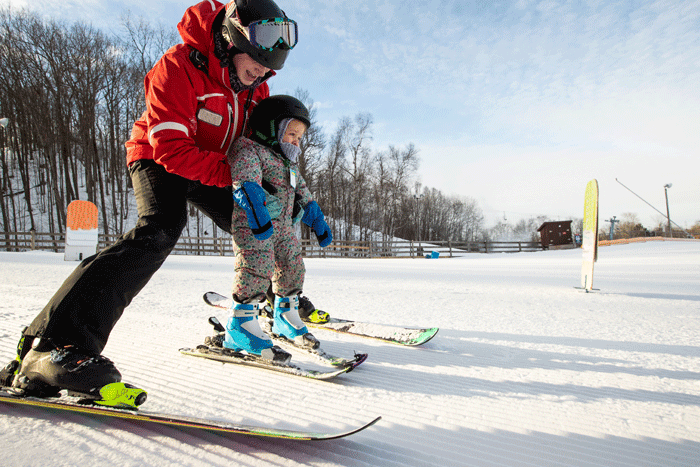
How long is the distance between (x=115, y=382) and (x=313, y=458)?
664 millimetres

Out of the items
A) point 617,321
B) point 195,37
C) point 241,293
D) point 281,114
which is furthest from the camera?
point 617,321

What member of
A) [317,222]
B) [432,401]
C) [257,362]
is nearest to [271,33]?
[317,222]

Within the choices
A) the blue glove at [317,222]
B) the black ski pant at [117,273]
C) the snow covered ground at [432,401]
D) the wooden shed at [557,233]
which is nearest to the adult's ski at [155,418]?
the snow covered ground at [432,401]

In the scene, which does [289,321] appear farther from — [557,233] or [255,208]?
[557,233]

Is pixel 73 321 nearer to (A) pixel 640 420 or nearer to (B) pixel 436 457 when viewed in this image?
(B) pixel 436 457

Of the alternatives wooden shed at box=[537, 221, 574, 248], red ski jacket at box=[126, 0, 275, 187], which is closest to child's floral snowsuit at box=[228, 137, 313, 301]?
red ski jacket at box=[126, 0, 275, 187]

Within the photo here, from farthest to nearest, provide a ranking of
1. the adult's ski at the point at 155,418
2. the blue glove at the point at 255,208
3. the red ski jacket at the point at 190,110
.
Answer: the blue glove at the point at 255,208, the red ski jacket at the point at 190,110, the adult's ski at the point at 155,418

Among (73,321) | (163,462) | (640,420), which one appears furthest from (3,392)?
(640,420)

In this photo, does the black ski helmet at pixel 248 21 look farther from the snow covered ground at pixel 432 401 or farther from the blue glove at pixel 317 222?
the snow covered ground at pixel 432 401

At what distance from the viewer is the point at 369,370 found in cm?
159

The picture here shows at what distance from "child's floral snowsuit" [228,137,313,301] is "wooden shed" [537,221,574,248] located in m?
32.0

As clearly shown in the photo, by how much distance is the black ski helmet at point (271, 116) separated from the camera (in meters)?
1.82

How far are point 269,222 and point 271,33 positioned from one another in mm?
834

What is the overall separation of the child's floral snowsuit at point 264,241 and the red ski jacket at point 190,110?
102mm
